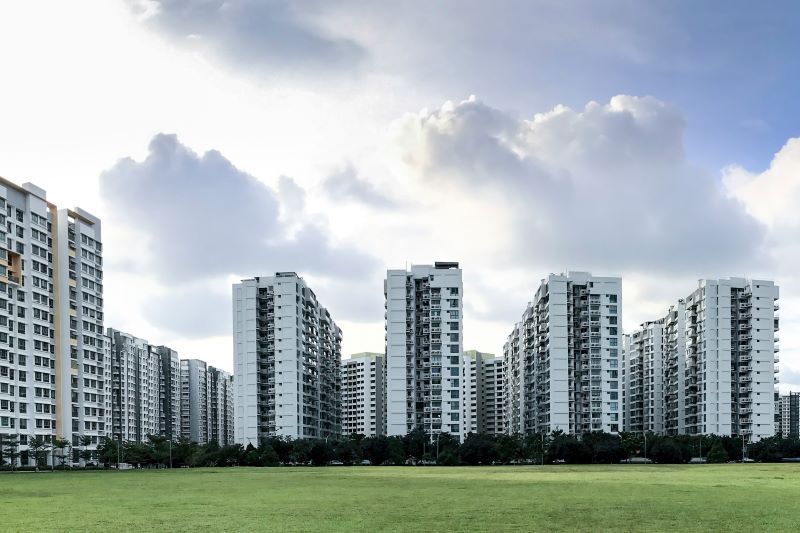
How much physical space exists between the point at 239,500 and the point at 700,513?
18242 millimetres

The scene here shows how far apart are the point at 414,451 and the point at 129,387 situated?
309 ft

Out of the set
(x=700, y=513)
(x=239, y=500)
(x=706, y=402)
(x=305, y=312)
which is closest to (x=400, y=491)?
(x=239, y=500)

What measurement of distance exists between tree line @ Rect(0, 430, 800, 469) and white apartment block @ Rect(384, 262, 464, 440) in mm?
7898

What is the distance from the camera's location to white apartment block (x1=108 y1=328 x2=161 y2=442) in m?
179

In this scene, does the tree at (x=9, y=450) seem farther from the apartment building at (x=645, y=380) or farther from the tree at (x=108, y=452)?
the apartment building at (x=645, y=380)

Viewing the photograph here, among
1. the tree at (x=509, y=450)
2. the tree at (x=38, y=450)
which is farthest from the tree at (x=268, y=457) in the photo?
the tree at (x=509, y=450)

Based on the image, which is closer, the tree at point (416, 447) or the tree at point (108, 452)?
the tree at point (108, 452)

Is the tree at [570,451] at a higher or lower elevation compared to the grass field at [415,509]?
lower

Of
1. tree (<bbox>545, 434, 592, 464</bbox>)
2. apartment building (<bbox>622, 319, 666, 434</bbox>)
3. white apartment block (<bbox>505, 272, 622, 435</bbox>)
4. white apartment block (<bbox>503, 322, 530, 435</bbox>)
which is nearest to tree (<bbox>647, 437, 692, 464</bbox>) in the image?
tree (<bbox>545, 434, 592, 464</bbox>)

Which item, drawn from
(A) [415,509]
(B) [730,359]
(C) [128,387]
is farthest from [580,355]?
(A) [415,509]

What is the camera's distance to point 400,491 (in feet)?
134

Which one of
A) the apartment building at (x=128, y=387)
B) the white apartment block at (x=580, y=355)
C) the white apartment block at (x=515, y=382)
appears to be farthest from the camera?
the apartment building at (x=128, y=387)

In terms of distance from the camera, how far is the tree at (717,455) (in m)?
117

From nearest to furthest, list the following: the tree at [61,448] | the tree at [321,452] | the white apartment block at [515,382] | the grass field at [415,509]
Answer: the grass field at [415,509] < the tree at [61,448] < the tree at [321,452] < the white apartment block at [515,382]
